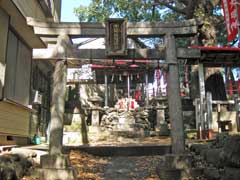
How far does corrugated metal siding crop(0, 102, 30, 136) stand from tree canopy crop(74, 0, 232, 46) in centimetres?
1182

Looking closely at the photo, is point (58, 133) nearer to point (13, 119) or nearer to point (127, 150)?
point (13, 119)

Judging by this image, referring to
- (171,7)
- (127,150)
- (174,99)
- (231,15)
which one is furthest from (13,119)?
(171,7)

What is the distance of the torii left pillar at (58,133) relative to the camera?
880 centimetres

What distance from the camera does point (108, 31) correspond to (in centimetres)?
988

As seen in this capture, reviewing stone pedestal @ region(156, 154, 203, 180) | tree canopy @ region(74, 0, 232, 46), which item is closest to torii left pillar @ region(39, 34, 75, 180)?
stone pedestal @ region(156, 154, 203, 180)

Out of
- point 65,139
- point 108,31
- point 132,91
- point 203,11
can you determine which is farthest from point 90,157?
point 132,91

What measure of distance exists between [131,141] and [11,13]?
869cm

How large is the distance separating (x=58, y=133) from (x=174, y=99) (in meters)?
3.61

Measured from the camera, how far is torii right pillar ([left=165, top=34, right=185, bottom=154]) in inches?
366

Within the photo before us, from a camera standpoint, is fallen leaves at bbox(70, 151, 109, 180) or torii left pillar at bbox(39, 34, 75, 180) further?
fallen leaves at bbox(70, 151, 109, 180)

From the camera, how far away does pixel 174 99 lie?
375 inches

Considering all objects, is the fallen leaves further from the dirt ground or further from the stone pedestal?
the stone pedestal

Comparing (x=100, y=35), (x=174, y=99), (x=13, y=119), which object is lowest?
(x=13, y=119)

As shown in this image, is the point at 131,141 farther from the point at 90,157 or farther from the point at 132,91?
the point at 132,91
